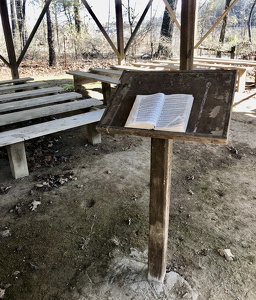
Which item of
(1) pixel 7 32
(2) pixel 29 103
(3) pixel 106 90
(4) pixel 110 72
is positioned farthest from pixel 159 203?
(1) pixel 7 32

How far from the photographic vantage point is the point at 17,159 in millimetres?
2920

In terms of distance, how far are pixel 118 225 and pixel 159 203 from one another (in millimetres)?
876

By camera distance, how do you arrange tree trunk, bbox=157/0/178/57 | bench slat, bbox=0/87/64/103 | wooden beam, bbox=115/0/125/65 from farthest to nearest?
tree trunk, bbox=157/0/178/57 → wooden beam, bbox=115/0/125/65 → bench slat, bbox=0/87/64/103

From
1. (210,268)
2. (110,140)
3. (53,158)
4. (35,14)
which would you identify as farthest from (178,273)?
(35,14)

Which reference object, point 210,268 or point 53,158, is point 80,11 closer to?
point 53,158

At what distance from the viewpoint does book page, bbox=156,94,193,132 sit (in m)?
1.24

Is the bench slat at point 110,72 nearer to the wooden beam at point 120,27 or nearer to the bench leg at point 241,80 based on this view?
the wooden beam at point 120,27

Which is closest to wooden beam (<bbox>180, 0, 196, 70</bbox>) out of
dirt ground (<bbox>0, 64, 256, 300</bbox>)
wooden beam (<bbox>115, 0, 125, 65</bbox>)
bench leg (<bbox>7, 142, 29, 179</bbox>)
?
dirt ground (<bbox>0, 64, 256, 300</bbox>)

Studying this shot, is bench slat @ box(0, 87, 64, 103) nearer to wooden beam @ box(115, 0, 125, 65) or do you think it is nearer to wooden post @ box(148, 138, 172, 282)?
wooden beam @ box(115, 0, 125, 65)

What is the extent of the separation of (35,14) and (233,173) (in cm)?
1535

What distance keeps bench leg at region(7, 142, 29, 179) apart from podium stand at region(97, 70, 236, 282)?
1.65 m

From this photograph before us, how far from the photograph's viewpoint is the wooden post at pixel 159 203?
142cm

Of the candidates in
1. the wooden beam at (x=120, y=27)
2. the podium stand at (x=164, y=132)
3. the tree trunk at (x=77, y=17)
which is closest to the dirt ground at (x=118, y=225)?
the podium stand at (x=164, y=132)

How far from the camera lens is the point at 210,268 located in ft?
6.20
